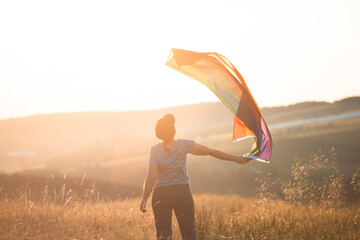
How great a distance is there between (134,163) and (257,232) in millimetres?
24762

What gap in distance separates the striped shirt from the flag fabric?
1452 millimetres

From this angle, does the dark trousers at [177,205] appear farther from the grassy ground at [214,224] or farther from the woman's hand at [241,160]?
the grassy ground at [214,224]

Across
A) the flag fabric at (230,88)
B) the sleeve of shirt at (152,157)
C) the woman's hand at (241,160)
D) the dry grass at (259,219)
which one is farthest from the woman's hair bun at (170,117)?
the dry grass at (259,219)

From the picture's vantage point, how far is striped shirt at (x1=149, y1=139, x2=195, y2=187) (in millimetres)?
5262

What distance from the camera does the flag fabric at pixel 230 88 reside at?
6.41 metres

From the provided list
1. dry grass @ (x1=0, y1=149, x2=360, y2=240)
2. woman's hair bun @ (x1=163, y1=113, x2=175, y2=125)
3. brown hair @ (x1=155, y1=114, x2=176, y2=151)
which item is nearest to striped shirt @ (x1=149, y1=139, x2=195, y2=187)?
brown hair @ (x1=155, y1=114, x2=176, y2=151)

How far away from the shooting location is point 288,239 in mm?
6203

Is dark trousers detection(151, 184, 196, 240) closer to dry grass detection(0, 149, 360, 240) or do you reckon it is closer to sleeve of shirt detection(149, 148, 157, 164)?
sleeve of shirt detection(149, 148, 157, 164)

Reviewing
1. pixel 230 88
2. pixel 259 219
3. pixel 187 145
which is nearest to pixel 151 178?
pixel 187 145

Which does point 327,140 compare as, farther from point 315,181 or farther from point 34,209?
point 34,209

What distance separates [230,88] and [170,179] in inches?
83.2

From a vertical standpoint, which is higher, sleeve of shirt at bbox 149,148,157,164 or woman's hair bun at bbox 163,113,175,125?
woman's hair bun at bbox 163,113,175,125

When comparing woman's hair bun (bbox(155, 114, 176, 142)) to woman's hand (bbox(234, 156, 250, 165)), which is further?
woman's hand (bbox(234, 156, 250, 165))

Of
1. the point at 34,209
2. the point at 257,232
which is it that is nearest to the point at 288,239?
the point at 257,232
